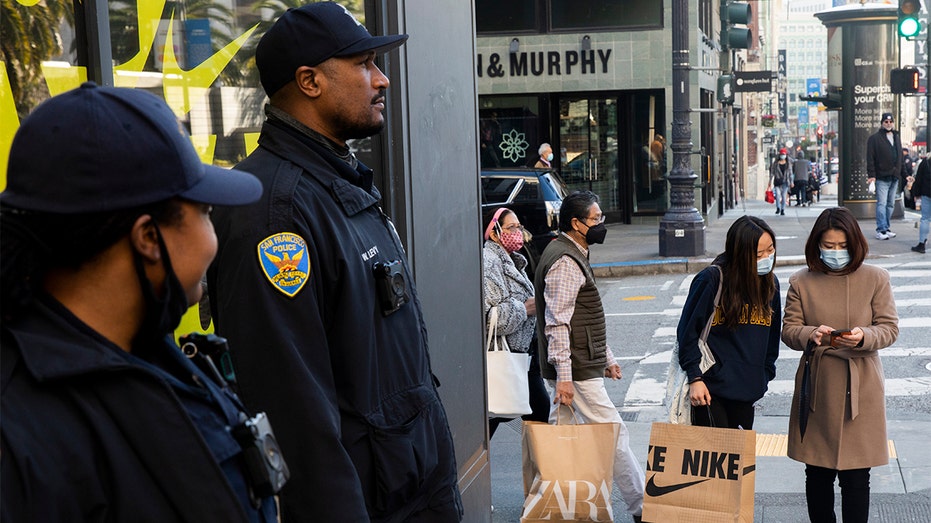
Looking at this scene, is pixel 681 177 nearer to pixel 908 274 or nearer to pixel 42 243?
pixel 908 274

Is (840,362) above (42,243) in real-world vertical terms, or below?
below

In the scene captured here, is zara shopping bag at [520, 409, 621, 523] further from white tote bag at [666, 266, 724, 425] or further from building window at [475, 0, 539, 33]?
building window at [475, 0, 539, 33]

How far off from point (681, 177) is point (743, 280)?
1327 centimetres

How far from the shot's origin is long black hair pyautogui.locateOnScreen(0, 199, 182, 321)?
1.57m

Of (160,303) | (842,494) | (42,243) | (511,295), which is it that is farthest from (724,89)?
(42,243)

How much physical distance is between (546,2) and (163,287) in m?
23.4

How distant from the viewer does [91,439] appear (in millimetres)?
1546

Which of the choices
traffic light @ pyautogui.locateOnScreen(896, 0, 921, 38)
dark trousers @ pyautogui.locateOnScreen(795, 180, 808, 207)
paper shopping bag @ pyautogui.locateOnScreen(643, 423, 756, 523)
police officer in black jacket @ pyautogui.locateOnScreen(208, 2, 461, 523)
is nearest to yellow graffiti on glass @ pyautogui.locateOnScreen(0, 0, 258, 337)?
police officer in black jacket @ pyautogui.locateOnScreen(208, 2, 461, 523)

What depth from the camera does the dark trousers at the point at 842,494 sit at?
5.37 metres

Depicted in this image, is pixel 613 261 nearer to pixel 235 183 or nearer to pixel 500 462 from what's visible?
pixel 500 462

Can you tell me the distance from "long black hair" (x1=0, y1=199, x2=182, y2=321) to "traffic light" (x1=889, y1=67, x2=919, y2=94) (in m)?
21.3

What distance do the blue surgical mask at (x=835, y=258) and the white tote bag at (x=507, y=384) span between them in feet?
5.73

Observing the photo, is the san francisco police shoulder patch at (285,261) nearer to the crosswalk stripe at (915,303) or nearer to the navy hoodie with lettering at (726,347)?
the navy hoodie with lettering at (726,347)

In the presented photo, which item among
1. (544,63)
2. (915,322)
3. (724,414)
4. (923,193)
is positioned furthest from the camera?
(544,63)
